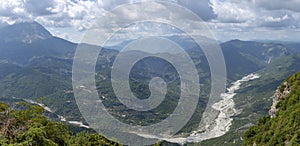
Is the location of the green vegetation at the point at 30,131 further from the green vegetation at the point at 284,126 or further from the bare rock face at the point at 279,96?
the bare rock face at the point at 279,96

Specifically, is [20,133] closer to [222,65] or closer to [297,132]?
[222,65]

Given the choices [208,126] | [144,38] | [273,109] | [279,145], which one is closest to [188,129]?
[208,126]

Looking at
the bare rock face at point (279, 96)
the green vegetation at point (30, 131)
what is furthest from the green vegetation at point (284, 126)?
the green vegetation at point (30, 131)

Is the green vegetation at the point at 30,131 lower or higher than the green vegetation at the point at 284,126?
higher

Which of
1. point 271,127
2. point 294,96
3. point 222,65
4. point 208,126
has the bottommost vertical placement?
point 208,126

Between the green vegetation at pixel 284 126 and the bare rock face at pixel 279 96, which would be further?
the bare rock face at pixel 279 96

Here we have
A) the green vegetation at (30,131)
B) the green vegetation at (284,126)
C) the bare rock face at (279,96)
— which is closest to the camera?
the green vegetation at (30,131)

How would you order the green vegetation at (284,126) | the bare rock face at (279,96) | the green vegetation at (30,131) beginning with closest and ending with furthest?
the green vegetation at (30,131) → the green vegetation at (284,126) → the bare rock face at (279,96)
